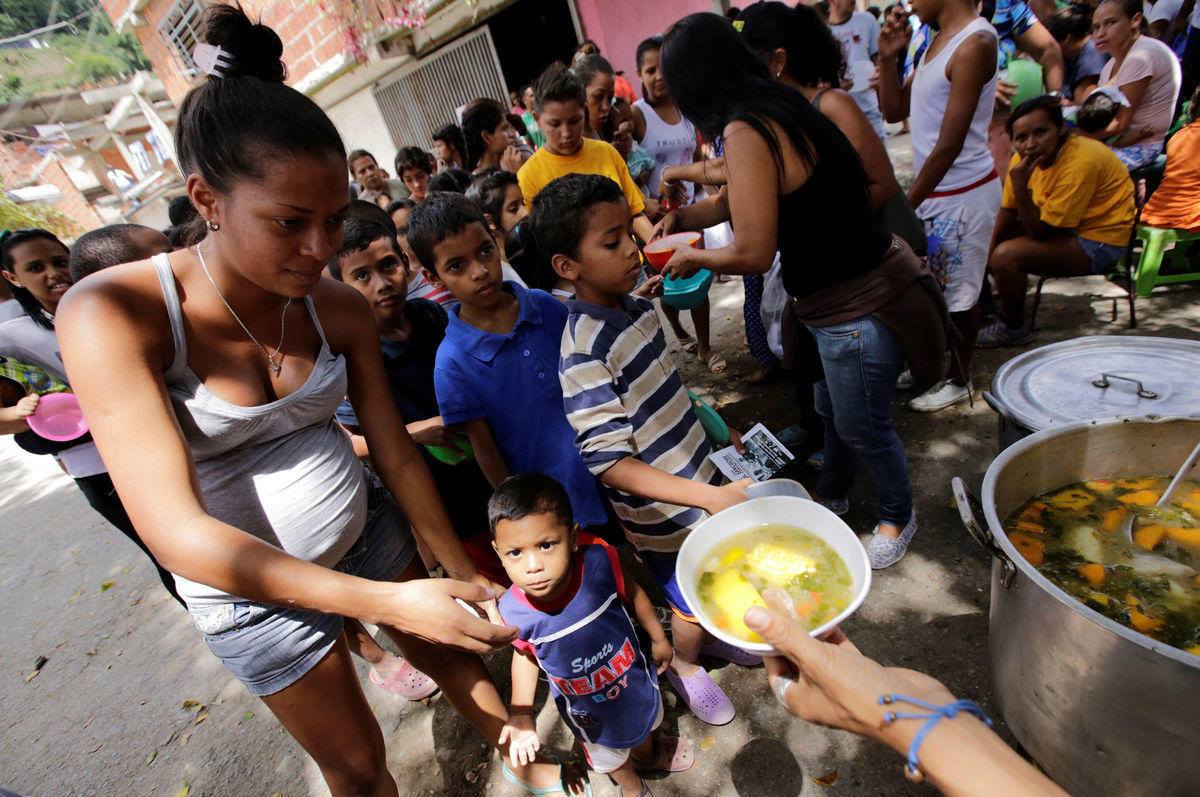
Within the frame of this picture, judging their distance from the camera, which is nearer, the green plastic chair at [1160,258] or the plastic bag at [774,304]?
the plastic bag at [774,304]

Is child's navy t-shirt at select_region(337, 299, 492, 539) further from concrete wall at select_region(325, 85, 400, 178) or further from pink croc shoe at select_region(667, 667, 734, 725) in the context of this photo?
concrete wall at select_region(325, 85, 400, 178)

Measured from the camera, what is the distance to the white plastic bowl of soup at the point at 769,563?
4.30 ft

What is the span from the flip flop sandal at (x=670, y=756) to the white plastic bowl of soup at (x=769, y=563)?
1.07m

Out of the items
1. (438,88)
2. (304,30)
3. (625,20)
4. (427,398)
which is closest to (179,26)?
(304,30)

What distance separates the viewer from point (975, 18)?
2746 mm

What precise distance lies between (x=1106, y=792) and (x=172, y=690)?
13.6ft

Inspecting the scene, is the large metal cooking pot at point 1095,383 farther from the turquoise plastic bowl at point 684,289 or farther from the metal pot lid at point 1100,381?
the turquoise plastic bowl at point 684,289

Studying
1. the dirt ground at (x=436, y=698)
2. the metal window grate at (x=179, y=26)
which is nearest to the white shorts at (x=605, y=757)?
the dirt ground at (x=436, y=698)

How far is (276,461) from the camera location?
60.2 inches

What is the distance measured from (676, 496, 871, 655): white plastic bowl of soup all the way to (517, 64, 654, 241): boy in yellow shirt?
2522 millimetres

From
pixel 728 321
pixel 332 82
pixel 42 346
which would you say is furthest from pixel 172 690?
pixel 332 82

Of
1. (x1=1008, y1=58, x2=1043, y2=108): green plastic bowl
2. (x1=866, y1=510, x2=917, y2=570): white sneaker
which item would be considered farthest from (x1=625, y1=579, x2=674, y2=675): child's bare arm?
(x1=1008, y1=58, x2=1043, y2=108): green plastic bowl

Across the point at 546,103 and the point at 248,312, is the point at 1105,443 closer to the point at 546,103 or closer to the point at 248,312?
the point at 248,312

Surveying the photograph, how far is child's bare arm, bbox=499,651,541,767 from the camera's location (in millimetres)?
1911
